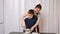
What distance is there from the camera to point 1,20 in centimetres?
288

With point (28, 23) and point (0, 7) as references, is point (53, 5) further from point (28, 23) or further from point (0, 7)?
point (0, 7)

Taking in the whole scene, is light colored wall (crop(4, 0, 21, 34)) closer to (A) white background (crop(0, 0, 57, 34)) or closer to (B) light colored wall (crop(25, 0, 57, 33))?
(A) white background (crop(0, 0, 57, 34))

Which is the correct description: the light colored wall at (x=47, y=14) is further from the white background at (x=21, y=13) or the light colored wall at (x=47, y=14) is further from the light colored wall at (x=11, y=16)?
the light colored wall at (x=11, y=16)

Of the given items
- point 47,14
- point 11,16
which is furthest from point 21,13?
point 47,14

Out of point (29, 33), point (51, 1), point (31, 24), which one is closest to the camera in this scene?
point (29, 33)

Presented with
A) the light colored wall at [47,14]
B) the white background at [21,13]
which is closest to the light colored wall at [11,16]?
the white background at [21,13]

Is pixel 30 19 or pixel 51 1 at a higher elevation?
pixel 51 1

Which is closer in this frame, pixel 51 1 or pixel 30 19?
pixel 30 19

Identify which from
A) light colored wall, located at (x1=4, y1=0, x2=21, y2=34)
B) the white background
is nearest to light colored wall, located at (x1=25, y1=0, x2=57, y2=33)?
the white background

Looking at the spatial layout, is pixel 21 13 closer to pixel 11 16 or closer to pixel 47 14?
pixel 11 16

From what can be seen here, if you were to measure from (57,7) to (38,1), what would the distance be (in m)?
0.42

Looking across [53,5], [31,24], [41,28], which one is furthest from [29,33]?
[53,5]

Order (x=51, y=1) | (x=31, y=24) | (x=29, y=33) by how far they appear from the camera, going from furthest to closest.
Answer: (x=51, y=1), (x=31, y=24), (x=29, y=33)

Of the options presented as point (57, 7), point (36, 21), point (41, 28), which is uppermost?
point (57, 7)
